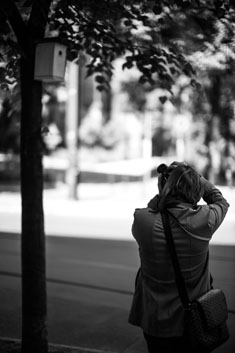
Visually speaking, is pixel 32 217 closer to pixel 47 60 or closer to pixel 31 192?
pixel 31 192

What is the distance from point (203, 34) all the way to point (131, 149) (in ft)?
84.2

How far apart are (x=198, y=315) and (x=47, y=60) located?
233 cm

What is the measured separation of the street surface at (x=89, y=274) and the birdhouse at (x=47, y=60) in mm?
2362

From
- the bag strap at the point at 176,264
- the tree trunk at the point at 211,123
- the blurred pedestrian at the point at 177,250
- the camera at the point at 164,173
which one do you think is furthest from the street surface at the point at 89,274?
the tree trunk at the point at 211,123

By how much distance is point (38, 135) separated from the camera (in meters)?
4.17

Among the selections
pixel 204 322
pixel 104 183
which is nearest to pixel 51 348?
pixel 204 322

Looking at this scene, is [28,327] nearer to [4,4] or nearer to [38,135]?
[38,135]

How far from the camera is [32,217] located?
4.10 metres

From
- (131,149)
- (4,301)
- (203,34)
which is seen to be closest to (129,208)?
(4,301)

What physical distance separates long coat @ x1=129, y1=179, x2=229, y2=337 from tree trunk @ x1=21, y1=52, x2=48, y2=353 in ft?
4.58

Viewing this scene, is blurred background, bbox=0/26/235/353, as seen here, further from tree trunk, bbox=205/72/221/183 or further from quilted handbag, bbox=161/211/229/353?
quilted handbag, bbox=161/211/229/353

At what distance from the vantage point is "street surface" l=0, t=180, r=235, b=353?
5277 mm

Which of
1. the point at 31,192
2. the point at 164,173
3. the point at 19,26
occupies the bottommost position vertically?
the point at 31,192

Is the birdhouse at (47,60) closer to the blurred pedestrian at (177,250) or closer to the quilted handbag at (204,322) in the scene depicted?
the blurred pedestrian at (177,250)
